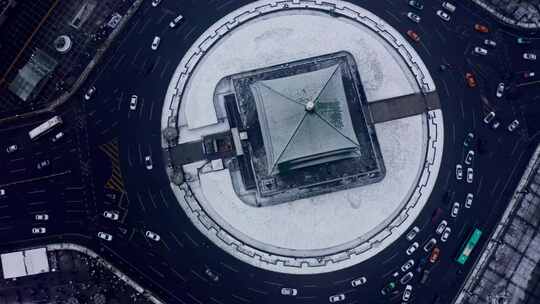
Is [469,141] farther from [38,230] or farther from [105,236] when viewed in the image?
[38,230]

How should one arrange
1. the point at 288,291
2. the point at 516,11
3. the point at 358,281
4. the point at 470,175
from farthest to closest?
the point at 516,11
the point at 470,175
the point at 358,281
the point at 288,291

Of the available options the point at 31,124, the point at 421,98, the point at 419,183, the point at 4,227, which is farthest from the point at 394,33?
the point at 4,227

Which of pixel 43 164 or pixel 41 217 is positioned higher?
pixel 43 164

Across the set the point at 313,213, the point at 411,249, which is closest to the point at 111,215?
the point at 313,213

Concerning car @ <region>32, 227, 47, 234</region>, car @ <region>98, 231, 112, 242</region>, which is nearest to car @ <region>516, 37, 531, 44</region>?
car @ <region>98, 231, 112, 242</region>

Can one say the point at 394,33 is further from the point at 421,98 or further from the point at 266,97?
the point at 266,97

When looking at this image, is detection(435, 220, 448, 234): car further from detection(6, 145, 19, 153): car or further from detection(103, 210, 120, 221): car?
detection(6, 145, 19, 153): car
